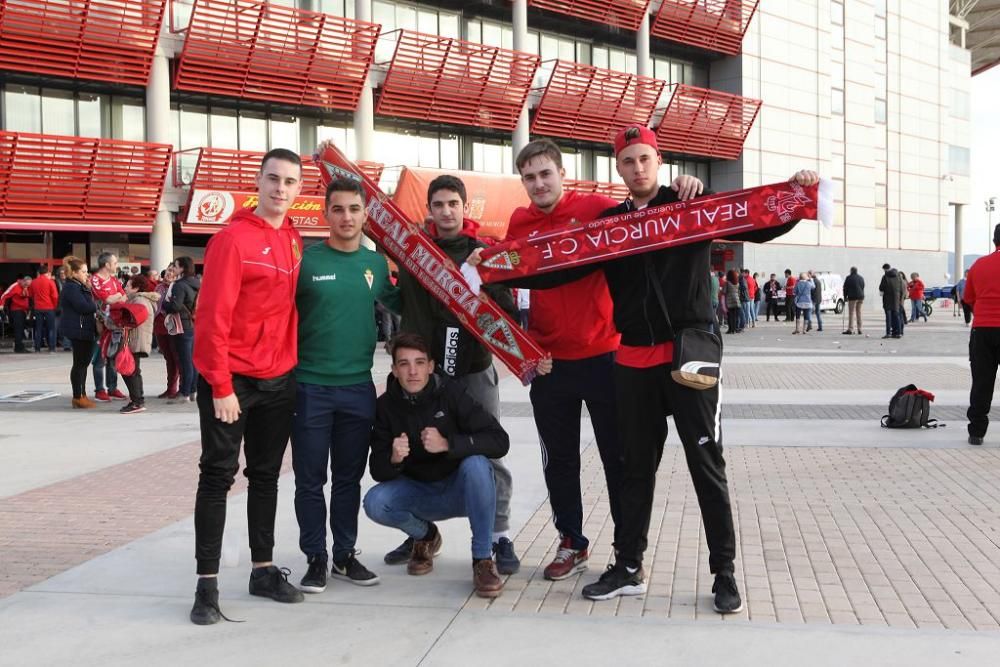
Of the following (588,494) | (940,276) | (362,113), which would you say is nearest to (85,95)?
(362,113)

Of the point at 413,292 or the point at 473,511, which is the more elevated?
the point at 413,292

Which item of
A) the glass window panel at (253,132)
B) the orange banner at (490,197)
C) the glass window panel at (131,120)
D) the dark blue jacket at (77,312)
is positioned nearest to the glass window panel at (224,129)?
the glass window panel at (253,132)

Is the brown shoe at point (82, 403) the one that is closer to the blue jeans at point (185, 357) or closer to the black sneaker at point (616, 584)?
the blue jeans at point (185, 357)

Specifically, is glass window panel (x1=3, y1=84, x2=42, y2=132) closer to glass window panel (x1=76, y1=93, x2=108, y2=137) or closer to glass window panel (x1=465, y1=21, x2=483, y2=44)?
glass window panel (x1=76, y1=93, x2=108, y2=137)

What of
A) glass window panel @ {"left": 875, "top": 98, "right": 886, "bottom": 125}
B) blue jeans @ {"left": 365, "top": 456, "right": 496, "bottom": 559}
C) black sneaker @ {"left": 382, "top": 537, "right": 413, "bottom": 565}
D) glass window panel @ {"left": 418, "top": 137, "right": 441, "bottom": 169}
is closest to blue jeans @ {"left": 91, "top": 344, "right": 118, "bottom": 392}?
black sneaker @ {"left": 382, "top": 537, "right": 413, "bottom": 565}

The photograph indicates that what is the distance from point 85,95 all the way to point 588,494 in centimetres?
2087

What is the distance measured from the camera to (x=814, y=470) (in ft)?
23.8

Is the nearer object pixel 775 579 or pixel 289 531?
pixel 775 579

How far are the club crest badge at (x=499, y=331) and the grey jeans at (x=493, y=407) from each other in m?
0.32

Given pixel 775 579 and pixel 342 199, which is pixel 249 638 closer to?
pixel 342 199

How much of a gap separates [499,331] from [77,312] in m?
8.46

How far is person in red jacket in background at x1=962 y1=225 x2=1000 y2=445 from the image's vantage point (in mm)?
8305

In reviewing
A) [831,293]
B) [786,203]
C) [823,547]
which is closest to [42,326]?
[823,547]

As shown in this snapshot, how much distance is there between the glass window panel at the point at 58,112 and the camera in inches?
897
